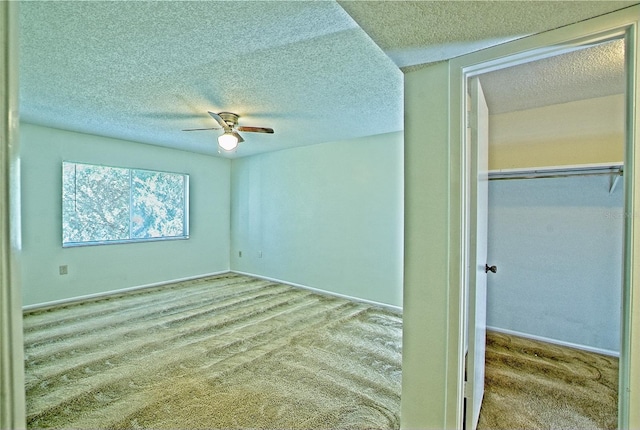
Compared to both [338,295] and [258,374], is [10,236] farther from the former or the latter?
[338,295]

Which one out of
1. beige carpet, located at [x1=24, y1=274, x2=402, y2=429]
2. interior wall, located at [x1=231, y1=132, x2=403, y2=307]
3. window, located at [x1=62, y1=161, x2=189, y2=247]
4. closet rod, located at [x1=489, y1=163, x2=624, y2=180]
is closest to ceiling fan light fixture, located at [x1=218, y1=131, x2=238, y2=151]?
interior wall, located at [x1=231, y1=132, x2=403, y2=307]

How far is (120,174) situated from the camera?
4.53m

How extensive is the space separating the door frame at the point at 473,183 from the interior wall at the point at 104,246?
4.63 metres

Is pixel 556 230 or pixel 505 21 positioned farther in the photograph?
pixel 556 230

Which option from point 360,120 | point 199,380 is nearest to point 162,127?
point 360,120

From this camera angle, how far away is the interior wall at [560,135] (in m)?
2.55

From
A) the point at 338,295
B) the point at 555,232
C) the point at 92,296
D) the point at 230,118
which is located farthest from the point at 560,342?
the point at 92,296

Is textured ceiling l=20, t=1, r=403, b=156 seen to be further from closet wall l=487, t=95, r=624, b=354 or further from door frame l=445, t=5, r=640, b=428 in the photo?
closet wall l=487, t=95, r=624, b=354

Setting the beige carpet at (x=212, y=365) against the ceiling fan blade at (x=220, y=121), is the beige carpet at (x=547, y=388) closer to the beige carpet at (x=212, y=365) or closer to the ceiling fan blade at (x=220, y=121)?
the beige carpet at (x=212, y=365)

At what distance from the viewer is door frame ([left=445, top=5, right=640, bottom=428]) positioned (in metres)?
1.07

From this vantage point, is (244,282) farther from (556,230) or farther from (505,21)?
(505,21)

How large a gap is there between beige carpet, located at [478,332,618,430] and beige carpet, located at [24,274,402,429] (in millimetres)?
673

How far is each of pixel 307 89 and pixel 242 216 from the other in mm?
3632

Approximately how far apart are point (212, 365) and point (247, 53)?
2.31 m
